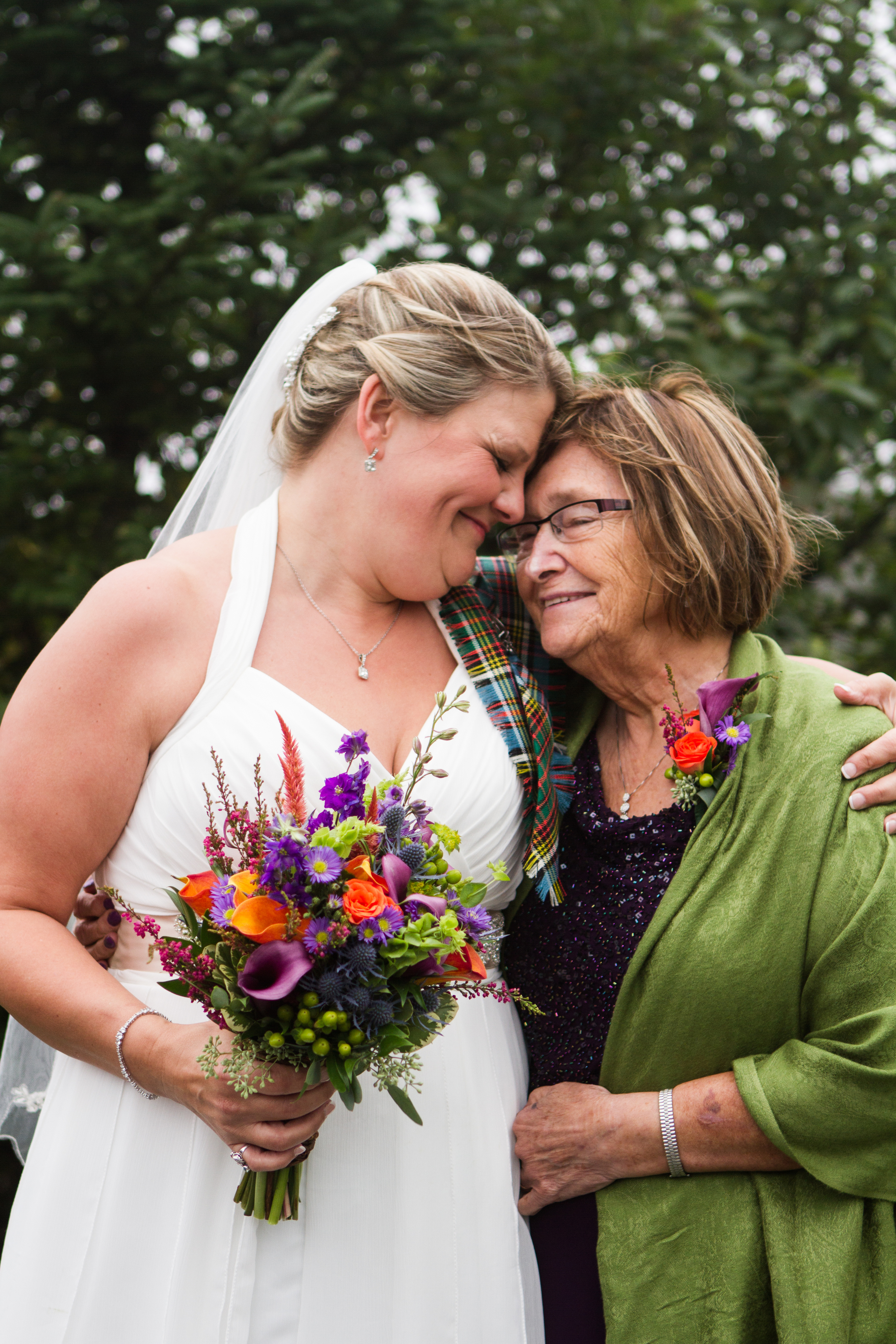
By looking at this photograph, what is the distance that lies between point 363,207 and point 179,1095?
3.10 m

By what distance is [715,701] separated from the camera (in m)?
2.28

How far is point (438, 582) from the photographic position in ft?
8.05

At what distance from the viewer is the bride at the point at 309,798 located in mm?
1993

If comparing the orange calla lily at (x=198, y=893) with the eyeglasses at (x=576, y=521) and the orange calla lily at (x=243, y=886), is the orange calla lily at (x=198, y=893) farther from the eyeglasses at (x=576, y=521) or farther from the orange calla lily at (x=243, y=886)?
the eyeglasses at (x=576, y=521)

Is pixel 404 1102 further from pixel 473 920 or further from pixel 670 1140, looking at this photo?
pixel 670 1140

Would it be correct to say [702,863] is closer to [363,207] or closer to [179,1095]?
[179,1095]

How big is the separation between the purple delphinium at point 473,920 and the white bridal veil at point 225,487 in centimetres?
134

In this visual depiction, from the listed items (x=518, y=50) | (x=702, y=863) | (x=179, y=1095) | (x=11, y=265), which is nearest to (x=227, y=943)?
(x=179, y=1095)

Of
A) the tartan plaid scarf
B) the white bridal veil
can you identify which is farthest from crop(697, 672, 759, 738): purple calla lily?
the white bridal veil

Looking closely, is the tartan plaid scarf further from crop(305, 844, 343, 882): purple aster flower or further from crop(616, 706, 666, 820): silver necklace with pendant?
crop(305, 844, 343, 882): purple aster flower

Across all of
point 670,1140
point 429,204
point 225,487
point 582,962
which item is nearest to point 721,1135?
point 670,1140

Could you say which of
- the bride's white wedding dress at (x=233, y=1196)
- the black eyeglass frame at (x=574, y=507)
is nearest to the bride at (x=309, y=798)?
the bride's white wedding dress at (x=233, y=1196)

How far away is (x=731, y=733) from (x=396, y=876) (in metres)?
0.89

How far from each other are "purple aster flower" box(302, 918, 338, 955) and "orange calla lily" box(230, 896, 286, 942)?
0.04 meters
